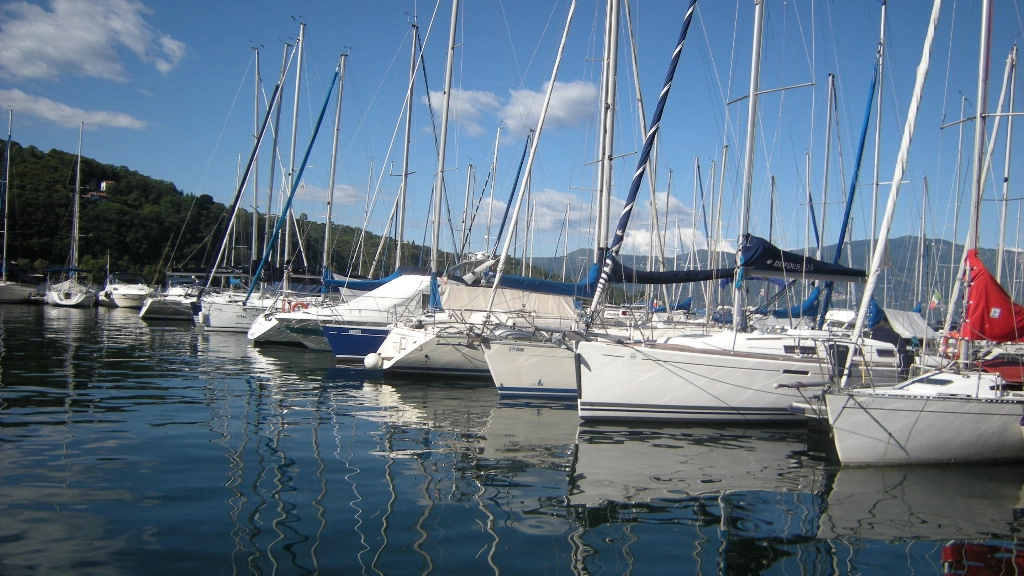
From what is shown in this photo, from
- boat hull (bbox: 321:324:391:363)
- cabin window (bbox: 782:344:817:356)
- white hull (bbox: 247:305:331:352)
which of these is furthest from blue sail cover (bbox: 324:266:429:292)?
cabin window (bbox: 782:344:817:356)

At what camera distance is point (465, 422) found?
13336mm

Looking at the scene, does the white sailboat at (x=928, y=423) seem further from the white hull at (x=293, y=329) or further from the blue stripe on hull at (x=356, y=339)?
the white hull at (x=293, y=329)

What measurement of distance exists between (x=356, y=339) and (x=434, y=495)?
14574 millimetres

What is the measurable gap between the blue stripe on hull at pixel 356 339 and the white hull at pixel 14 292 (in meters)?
46.1

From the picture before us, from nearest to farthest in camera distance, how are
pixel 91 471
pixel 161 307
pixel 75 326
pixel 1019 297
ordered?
pixel 91 471, pixel 1019 297, pixel 75 326, pixel 161 307

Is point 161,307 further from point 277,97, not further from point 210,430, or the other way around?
point 210,430

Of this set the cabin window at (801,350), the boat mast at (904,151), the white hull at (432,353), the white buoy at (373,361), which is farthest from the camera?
the white buoy at (373,361)

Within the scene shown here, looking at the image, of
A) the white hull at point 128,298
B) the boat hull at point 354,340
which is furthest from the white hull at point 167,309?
the boat hull at point 354,340

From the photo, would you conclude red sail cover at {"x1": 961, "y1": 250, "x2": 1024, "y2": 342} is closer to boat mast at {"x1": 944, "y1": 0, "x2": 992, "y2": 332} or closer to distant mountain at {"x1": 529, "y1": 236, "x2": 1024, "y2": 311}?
boat mast at {"x1": 944, "y1": 0, "x2": 992, "y2": 332}

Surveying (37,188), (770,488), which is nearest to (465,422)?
(770,488)

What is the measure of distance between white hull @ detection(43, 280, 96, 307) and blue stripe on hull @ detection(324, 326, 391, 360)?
4081cm

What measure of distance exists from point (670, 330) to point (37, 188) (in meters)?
77.6

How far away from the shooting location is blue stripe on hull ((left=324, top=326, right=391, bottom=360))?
22.2m

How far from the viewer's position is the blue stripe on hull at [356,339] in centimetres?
2225
